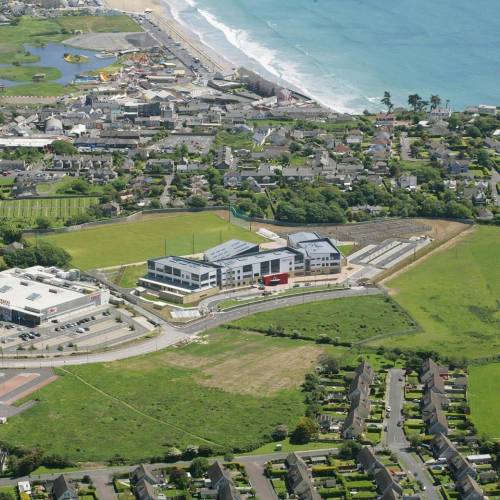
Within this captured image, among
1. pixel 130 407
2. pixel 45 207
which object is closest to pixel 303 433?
pixel 130 407

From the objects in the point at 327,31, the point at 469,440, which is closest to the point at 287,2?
the point at 327,31

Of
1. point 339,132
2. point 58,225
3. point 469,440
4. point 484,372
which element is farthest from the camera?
point 339,132

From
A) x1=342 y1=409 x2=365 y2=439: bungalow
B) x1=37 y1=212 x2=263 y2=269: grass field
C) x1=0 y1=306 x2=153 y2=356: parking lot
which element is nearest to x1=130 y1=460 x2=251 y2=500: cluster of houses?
x1=342 y1=409 x2=365 y2=439: bungalow

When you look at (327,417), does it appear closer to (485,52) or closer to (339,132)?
(339,132)

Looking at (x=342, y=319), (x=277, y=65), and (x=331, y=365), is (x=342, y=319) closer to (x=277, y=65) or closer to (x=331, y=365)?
(x=331, y=365)

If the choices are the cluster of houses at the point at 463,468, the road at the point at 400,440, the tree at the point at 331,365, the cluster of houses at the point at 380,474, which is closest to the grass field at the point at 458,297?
the tree at the point at 331,365

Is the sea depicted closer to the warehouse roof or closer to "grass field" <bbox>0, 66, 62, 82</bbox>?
"grass field" <bbox>0, 66, 62, 82</bbox>
